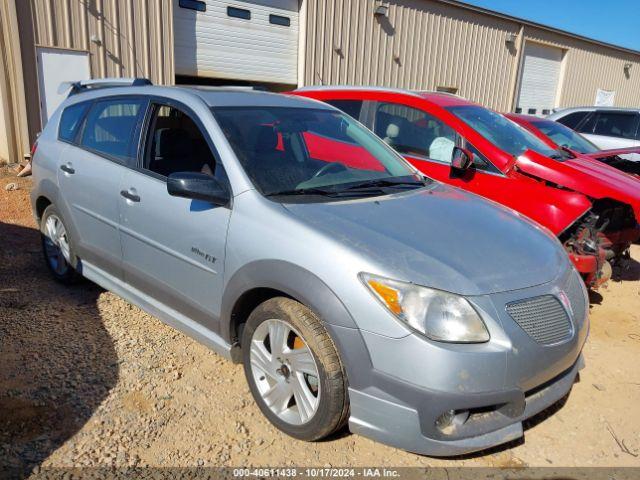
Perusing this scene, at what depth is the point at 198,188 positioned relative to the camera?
Answer: 2754mm

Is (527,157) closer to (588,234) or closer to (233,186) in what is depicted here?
(588,234)

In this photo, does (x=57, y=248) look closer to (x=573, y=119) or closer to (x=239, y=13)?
(x=239, y=13)

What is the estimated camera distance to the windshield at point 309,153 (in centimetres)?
296

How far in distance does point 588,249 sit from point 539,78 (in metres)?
18.0

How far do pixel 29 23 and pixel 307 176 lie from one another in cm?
860

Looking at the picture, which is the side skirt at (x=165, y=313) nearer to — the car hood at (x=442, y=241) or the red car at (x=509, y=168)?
the car hood at (x=442, y=241)

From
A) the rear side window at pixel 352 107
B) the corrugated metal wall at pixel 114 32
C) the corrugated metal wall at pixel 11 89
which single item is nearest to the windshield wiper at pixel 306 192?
the rear side window at pixel 352 107

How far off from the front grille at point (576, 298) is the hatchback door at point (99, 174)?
109 inches

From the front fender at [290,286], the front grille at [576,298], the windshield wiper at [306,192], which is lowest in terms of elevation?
the front grille at [576,298]

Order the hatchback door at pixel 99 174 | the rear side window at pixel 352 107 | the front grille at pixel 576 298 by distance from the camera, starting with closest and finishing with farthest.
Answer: the front grille at pixel 576 298 → the hatchback door at pixel 99 174 → the rear side window at pixel 352 107

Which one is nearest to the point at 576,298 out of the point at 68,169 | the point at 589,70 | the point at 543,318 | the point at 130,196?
the point at 543,318

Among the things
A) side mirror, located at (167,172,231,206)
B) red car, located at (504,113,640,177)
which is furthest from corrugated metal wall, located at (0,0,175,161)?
side mirror, located at (167,172,231,206)

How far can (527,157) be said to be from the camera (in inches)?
184

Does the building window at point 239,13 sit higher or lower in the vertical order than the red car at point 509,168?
higher
